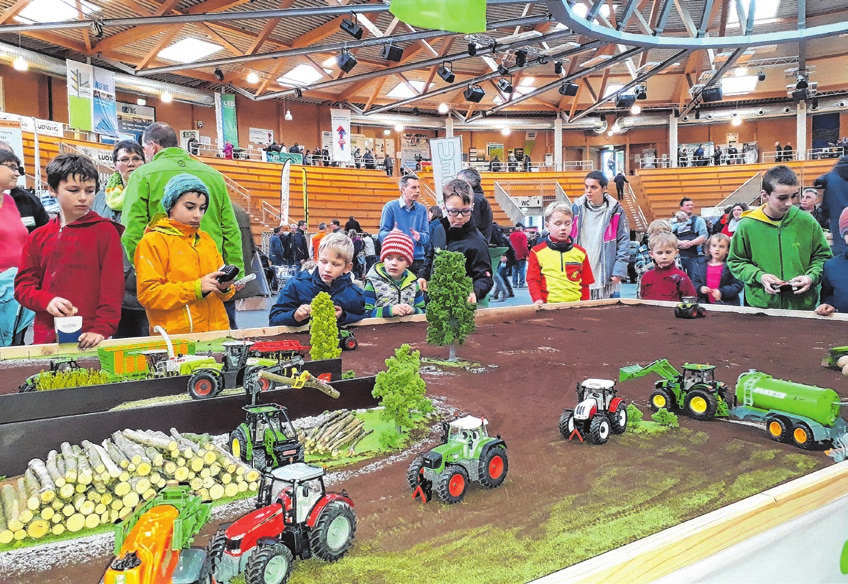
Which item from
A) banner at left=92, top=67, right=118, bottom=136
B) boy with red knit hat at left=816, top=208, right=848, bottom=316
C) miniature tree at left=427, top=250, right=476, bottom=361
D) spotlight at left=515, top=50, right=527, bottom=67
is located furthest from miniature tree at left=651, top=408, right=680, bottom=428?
banner at left=92, top=67, right=118, bottom=136

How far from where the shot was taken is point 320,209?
65.2 ft

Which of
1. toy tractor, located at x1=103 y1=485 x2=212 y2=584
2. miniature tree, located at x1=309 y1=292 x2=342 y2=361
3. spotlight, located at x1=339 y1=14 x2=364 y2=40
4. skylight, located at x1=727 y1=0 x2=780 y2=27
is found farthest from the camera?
skylight, located at x1=727 y1=0 x2=780 y2=27

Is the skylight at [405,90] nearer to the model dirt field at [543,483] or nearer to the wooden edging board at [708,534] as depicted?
the model dirt field at [543,483]

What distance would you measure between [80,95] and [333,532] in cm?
1746

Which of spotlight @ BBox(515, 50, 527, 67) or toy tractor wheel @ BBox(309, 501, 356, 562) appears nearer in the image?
toy tractor wheel @ BBox(309, 501, 356, 562)

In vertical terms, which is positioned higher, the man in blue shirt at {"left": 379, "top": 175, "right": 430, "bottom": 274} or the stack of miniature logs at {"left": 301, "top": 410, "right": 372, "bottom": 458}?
the man in blue shirt at {"left": 379, "top": 175, "right": 430, "bottom": 274}

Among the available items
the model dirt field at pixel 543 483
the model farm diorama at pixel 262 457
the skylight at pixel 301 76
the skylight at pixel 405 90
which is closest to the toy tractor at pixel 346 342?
the model dirt field at pixel 543 483

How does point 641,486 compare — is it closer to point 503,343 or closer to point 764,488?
point 764,488

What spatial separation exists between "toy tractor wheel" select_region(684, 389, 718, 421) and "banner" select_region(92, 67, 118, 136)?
17.0 metres

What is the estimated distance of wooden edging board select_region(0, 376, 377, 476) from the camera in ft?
3.52

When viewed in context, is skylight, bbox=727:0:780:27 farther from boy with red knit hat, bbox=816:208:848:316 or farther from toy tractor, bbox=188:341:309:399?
toy tractor, bbox=188:341:309:399

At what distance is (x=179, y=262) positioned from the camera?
2559 millimetres

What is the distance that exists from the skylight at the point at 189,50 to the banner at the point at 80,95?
1960 mm

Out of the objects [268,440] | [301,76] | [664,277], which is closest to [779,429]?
[268,440]
